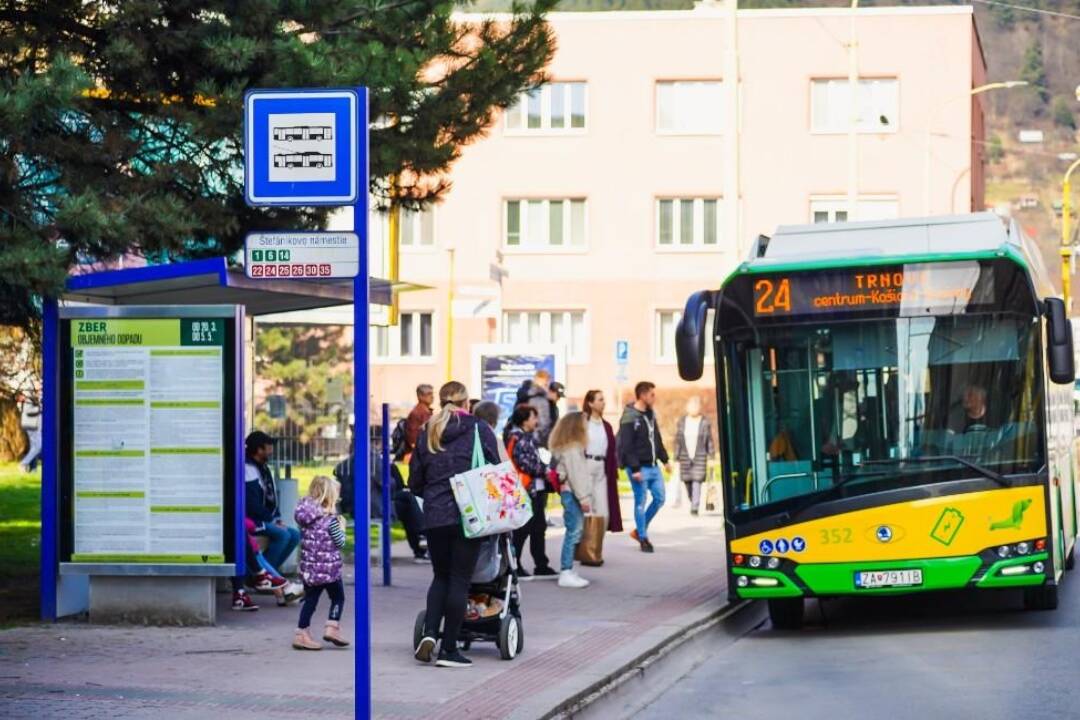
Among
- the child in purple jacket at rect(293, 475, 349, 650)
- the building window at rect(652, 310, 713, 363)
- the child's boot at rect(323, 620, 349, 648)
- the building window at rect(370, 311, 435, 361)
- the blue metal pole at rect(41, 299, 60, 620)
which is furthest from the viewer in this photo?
the building window at rect(370, 311, 435, 361)

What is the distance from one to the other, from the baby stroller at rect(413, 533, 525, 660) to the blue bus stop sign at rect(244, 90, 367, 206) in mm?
4133

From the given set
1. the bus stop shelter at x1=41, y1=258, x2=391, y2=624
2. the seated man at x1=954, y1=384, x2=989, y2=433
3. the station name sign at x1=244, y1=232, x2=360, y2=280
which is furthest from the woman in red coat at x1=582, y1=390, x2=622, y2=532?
the station name sign at x1=244, y1=232, x2=360, y2=280

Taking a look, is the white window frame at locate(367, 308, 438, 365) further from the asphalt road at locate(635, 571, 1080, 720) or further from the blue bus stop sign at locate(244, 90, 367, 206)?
the blue bus stop sign at locate(244, 90, 367, 206)

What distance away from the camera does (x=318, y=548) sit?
1195 cm

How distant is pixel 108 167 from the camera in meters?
13.8

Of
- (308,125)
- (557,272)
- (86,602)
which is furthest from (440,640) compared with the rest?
(557,272)

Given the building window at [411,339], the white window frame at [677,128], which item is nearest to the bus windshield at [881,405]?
the white window frame at [677,128]

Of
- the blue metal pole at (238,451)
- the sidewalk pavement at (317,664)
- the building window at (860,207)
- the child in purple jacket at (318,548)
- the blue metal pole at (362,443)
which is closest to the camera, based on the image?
the blue metal pole at (362,443)

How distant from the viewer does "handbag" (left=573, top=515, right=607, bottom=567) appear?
1806 cm

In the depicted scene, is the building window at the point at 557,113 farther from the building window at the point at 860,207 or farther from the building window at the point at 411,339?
the building window at the point at 860,207

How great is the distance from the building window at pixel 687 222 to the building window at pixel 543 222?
2179mm

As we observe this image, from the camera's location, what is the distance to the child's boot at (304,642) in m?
12.0

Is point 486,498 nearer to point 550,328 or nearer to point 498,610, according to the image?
point 498,610

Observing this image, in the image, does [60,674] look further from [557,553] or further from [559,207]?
[559,207]
